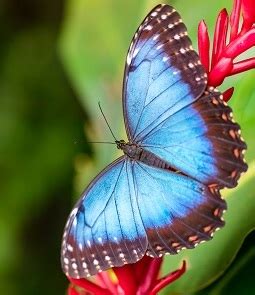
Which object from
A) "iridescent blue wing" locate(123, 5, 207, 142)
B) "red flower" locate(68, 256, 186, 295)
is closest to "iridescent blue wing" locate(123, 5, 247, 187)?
"iridescent blue wing" locate(123, 5, 207, 142)

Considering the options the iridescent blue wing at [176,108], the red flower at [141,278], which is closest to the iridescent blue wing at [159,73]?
the iridescent blue wing at [176,108]

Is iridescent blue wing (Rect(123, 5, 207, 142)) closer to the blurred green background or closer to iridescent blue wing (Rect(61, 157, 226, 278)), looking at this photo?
iridescent blue wing (Rect(61, 157, 226, 278))

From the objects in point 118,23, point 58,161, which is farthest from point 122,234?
point 58,161

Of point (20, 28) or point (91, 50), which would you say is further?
point (20, 28)

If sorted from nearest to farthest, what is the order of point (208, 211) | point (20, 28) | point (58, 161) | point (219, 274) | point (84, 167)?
point (208, 211) → point (219, 274) → point (84, 167) → point (58, 161) → point (20, 28)

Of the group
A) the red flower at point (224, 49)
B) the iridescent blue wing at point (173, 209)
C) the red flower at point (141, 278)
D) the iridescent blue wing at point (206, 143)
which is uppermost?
the red flower at point (224, 49)

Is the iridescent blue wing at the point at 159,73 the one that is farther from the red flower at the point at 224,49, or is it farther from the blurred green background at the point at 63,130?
the blurred green background at the point at 63,130

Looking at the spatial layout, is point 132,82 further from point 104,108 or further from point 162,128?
point 104,108
